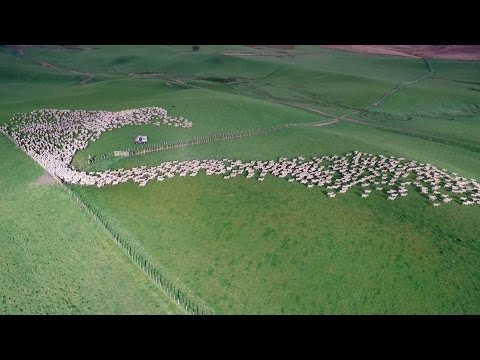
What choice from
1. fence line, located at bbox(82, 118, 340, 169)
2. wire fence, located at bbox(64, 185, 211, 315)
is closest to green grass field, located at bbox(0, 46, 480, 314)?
wire fence, located at bbox(64, 185, 211, 315)

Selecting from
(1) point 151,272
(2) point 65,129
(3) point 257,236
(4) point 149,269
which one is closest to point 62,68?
(2) point 65,129

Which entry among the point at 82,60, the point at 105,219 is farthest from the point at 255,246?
the point at 82,60

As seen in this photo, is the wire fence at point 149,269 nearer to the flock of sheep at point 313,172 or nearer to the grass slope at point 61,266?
the grass slope at point 61,266

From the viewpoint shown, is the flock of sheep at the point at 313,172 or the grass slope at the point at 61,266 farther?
the flock of sheep at the point at 313,172

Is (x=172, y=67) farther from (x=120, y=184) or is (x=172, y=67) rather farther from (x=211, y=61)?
(x=120, y=184)

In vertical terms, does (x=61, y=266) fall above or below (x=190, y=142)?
below

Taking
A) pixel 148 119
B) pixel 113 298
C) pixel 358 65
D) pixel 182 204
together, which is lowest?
A: pixel 113 298

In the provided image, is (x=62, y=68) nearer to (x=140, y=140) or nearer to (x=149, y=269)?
(x=140, y=140)

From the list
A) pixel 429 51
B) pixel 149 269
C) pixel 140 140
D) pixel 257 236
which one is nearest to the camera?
pixel 149 269

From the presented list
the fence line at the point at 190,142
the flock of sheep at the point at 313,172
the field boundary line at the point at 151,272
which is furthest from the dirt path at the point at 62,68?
the field boundary line at the point at 151,272
